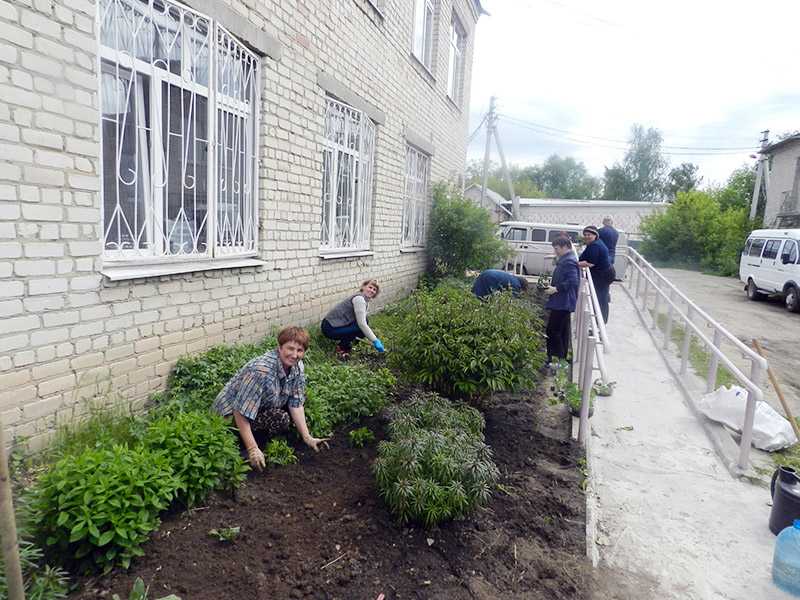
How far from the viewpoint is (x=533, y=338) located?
14.4 feet

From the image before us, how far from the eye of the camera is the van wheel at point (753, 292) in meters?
15.5

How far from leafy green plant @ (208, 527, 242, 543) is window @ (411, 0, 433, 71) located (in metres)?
9.01

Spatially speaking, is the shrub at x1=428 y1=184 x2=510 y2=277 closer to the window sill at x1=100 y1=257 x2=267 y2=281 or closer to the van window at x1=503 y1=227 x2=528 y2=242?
the van window at x1=503 y1=227 x2=528 y2=242

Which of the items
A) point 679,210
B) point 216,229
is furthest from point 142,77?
point 679,210

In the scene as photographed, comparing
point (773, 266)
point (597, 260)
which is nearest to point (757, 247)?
point (773, 266)

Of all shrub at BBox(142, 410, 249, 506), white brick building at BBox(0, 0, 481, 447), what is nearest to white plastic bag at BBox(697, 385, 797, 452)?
shrub at BBox(142, 410, 249, 506)

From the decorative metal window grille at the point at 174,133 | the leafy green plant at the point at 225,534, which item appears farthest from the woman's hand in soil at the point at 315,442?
the decorative metal window grille at the point at 174,133

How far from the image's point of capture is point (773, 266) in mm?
14352

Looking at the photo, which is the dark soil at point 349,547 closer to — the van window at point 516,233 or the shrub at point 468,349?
the shrub at point 468,349

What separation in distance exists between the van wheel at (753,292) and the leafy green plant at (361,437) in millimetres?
15690

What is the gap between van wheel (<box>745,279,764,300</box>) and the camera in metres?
15.5

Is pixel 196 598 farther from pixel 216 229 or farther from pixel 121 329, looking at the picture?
pixel 216 229

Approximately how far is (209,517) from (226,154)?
3100 mm

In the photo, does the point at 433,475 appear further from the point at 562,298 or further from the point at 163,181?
the point at 562,298
